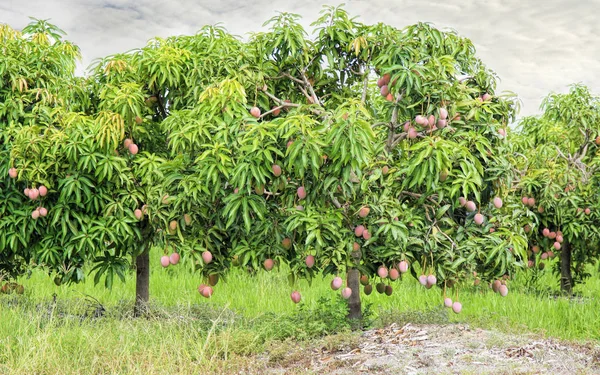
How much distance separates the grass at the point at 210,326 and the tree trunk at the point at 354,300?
0.12 metres

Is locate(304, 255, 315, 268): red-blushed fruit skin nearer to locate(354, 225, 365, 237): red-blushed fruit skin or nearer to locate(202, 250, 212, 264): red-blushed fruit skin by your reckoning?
A: locate(354, 225, 365, 237): red-blushed fruit skin

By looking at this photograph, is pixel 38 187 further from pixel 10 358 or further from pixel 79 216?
pixel 10 358

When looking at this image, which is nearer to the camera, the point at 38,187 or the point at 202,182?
the point at 202,182

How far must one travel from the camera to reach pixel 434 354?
4.72 metres

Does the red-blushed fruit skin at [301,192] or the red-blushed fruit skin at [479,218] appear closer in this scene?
the red-blushed fruit skin at [301,192]

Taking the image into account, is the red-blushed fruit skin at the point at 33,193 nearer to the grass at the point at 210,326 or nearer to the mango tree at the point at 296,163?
the mango tree at the point at 296,163

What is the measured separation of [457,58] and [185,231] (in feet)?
9.21

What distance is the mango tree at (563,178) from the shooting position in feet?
24.4

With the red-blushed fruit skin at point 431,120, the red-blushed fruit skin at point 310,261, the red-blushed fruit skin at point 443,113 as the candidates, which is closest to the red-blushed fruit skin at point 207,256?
the red-blushed fruit skin at point 310,261

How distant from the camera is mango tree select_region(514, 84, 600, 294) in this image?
7441 mm

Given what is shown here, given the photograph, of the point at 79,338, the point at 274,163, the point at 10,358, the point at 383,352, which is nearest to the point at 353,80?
the point at 274,163

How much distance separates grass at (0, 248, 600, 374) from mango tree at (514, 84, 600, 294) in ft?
2.61

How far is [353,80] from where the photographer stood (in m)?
5.94

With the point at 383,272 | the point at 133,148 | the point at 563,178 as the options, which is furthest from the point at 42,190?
the point at 563,178
